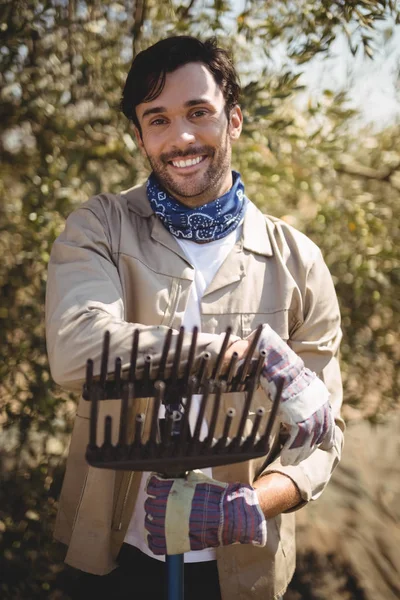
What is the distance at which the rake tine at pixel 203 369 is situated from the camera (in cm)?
153

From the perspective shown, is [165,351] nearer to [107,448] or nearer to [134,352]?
[134,352]

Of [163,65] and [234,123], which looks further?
[234,123]

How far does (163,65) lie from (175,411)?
1.13 metres

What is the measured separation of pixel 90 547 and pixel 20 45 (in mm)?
1997

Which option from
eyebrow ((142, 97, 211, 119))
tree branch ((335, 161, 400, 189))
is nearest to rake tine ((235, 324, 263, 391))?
eyebrow ((142, 97, 211, 119))

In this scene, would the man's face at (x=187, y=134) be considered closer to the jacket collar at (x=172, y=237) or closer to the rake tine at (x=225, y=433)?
the jacket collar at (x=172, y=237)

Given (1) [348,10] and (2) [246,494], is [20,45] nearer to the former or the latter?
(1) [348,10]

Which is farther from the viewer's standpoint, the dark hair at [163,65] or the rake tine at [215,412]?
the dark hair at [163,65]

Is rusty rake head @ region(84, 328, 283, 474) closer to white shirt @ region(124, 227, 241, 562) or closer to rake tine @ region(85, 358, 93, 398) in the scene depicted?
rake tine @ region(85, 358, 93, 398)

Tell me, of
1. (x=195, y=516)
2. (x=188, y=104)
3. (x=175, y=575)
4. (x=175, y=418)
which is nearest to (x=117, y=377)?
(x=175, y=418)

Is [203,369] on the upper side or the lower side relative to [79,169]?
lower

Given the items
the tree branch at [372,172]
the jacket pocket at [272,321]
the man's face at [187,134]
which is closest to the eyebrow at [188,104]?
the man's face at [187,134]

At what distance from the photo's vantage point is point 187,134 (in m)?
2.07

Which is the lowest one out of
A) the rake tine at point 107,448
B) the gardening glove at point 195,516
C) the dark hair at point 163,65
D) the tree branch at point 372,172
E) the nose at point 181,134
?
the gardening glove at point 195,516
